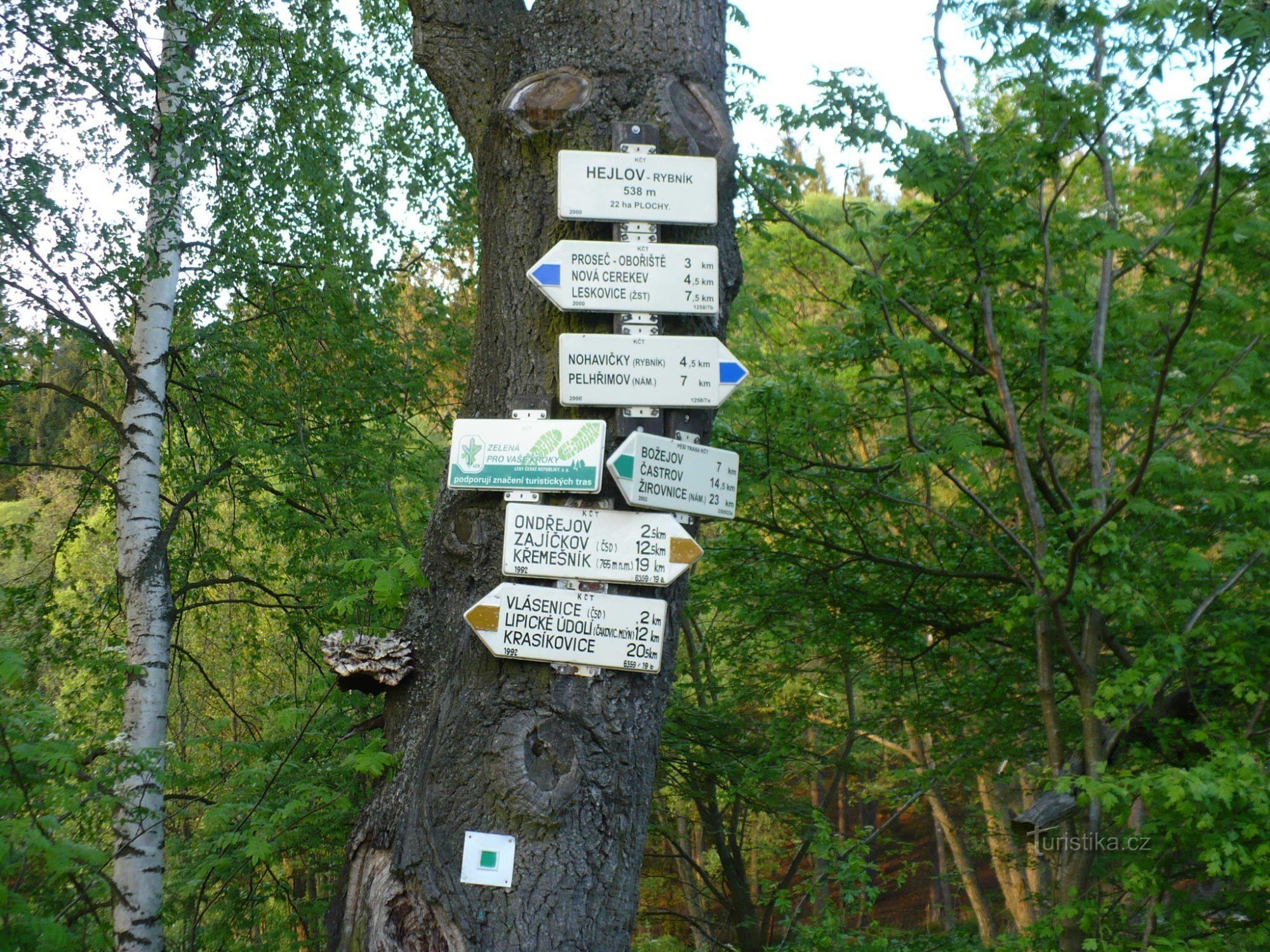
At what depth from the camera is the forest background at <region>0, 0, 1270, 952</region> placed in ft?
13.8

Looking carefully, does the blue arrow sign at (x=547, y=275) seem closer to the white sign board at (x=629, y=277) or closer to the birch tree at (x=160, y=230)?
the white sign board at (x=629, y=277)

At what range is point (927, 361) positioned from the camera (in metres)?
5.57

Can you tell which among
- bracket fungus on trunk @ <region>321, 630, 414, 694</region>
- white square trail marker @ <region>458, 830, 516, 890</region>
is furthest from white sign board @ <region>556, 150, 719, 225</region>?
white square trail marker @ <region>458, 830, 516, 890</region>

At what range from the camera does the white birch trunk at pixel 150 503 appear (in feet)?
19.5

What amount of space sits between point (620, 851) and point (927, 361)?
3.86m

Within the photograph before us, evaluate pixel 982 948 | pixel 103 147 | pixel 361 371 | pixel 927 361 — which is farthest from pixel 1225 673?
pixel 103 147

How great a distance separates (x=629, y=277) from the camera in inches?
104

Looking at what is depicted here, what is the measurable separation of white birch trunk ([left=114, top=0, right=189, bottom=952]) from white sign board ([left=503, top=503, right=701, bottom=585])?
4355 millimetres

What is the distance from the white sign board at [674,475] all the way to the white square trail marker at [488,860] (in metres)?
0.84

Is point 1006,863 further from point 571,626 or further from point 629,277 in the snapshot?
point 629,277

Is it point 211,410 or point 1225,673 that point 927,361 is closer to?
point 1225,673

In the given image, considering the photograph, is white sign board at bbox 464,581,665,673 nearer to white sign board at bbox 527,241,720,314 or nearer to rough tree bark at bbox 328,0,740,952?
rough tree bark at bbox 328,0,740,952

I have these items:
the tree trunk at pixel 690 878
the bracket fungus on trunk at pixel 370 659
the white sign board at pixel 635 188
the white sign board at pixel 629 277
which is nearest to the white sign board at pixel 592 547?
the bracket fungus on trunk at pixel 370 659

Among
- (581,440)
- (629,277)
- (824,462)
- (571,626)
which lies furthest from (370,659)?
(824,462)
